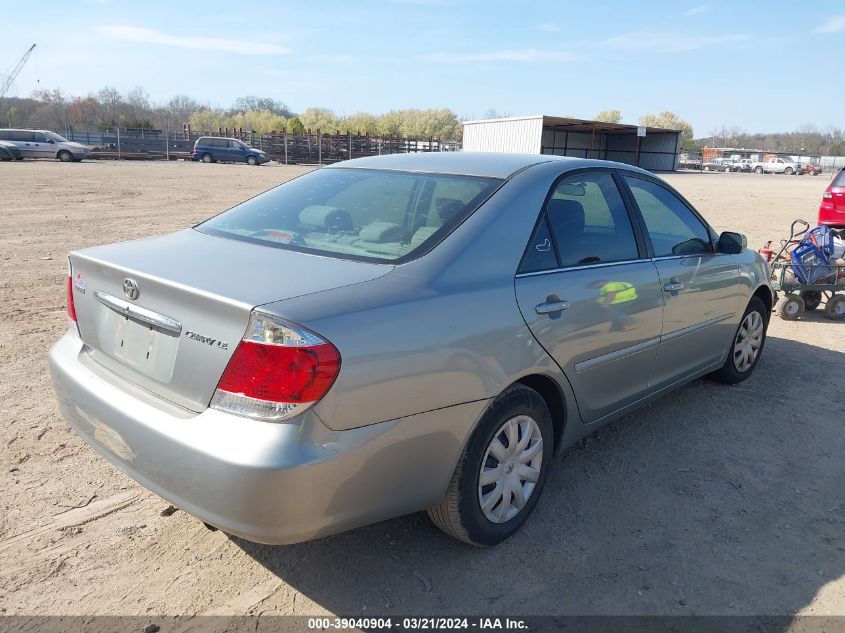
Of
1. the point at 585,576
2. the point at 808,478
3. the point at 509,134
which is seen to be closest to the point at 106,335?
the point at 585,576

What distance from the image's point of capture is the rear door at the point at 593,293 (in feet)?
9.73

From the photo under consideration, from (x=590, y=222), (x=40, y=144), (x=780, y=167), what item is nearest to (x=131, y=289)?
(x=590, y=222)

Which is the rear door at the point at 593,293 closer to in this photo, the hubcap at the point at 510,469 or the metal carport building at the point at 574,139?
the hubcap at the point at 510,469

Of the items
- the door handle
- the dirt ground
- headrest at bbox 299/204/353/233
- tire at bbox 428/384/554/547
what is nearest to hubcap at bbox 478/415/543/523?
tire at bbox 428/384/554/547

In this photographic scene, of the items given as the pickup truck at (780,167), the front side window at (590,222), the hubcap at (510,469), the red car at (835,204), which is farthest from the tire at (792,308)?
the pickup truck at (780,167)

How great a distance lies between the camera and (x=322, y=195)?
3.36 meters

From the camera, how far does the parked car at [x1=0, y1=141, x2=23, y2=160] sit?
104 ft

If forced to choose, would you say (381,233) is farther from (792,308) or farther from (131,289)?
(792,308)

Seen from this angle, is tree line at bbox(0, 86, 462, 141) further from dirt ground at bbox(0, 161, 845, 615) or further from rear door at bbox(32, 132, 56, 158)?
dirt ground at bbox(0, 161, 845, 615)

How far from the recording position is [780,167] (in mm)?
60594

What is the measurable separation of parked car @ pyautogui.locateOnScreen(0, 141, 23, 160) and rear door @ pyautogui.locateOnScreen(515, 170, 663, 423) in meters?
35.6

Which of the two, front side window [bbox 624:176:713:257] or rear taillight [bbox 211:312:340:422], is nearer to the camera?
rear taillight [bbox 211:312:340:422]

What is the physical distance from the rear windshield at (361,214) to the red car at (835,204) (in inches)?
400

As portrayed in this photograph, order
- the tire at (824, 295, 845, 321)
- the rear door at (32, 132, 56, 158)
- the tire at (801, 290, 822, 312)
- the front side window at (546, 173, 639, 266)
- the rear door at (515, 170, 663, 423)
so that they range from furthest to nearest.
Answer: the rear door at (32, 132, 56, 158) < the tire at (801, 290, 822, 312) < the tire at (824, 295, 845, 321) < the front side window at (546, 173, 639, 266) < the rear door at (515, 170, 663, 423)
